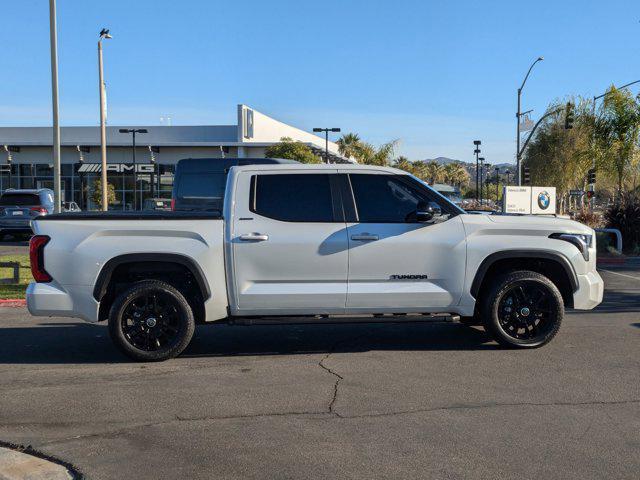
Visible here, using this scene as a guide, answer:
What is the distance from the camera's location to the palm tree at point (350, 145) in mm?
66750

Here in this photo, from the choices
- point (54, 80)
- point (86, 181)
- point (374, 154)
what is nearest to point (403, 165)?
point (374, 154)

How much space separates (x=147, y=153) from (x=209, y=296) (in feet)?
154

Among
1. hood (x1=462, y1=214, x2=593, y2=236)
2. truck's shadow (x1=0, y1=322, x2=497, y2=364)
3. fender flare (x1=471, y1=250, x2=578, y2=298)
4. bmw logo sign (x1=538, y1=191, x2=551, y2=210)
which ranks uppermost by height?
bmw logo sign (x1=538, y1=191, x2=551, y2=210)

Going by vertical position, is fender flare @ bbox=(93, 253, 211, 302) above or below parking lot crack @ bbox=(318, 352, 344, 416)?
above

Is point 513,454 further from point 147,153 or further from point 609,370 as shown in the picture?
point 147,153

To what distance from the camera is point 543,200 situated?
2545 centimetres

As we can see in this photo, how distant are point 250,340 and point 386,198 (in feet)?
8.16

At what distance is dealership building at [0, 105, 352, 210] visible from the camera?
5075 centimetres

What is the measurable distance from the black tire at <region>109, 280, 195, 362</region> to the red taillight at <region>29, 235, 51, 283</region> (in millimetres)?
752

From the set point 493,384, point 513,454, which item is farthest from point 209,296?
point 513,454

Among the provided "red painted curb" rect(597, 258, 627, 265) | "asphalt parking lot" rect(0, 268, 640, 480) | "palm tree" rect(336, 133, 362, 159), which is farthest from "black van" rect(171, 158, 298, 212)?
"palm tree" rect(336, 133, 362, 159)

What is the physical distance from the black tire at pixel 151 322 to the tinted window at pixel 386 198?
2107mm

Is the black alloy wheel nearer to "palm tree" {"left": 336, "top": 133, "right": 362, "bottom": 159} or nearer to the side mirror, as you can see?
the side mirror

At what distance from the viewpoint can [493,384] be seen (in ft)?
20.0
